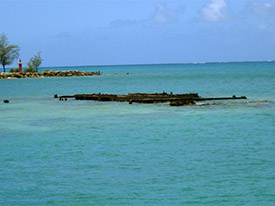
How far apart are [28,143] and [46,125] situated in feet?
18.8

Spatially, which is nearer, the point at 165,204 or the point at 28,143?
the point at 165,204

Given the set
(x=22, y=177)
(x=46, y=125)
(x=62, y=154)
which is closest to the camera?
(x=22, y=177)

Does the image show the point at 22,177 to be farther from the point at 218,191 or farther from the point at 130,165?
the point at 218,191

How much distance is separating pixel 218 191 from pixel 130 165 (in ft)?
12.5

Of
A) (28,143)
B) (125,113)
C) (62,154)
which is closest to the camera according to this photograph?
(62,154)

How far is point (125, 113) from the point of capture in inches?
1209

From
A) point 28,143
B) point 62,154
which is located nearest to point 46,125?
point 28,143

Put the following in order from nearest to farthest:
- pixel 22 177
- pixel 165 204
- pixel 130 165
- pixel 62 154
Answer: pixel 165 204
pixel 22 177
pixel 130 165
pixel 62 154

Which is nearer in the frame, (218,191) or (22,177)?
(218,191)

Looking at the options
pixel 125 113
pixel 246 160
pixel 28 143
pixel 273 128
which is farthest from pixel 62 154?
pixel 125 113

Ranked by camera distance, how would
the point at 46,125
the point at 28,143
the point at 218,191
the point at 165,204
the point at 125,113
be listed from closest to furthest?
the point at 165,204
the point at 218,191
the point at 28,143
the point at 46,125
the point at 125,113

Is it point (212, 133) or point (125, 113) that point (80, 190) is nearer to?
point (212, 133)

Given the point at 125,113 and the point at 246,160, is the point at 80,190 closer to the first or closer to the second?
the point at 246,160

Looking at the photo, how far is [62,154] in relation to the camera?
18125mm
